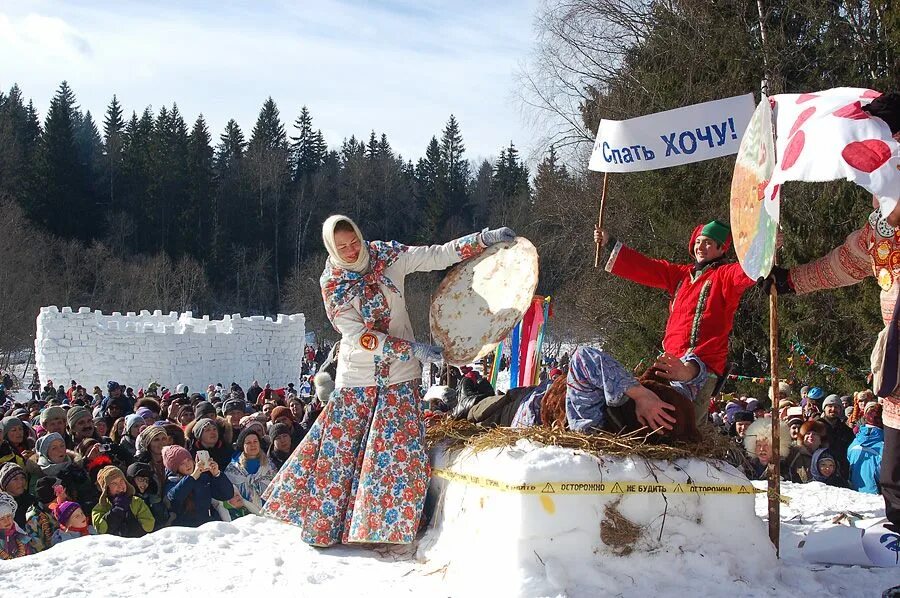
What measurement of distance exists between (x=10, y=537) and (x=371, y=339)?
2.71 m

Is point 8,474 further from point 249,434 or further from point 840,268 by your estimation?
point 840,268

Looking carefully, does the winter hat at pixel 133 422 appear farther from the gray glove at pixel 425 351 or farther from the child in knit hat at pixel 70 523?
the gray glove at pixel 425 351

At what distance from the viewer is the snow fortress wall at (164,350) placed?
75.3ft

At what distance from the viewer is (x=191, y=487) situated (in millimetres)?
6164

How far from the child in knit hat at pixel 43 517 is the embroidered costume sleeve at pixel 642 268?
3.98 m

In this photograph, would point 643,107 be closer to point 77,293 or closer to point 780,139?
point 780,139

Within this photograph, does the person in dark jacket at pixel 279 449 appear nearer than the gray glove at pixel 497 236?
No

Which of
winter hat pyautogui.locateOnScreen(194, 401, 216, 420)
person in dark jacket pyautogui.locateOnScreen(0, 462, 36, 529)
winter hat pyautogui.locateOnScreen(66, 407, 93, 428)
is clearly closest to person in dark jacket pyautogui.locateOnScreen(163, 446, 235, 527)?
person in dark jacket pyautogui.locateOnScreen(0, 462, 36, 529)

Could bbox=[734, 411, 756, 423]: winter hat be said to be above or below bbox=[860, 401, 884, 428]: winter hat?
below

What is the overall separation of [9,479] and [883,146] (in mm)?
5578

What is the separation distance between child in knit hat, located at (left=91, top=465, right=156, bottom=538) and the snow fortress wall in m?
18.4

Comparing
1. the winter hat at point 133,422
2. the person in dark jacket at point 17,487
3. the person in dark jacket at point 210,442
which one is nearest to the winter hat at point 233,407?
the winter hat at point 133,422

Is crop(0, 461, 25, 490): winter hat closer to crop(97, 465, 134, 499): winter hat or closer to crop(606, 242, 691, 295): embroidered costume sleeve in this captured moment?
crop(97, 465, 134, 499): winter hat

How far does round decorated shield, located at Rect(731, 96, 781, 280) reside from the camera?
4.32 metres
